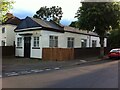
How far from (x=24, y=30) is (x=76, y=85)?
20.9 meters

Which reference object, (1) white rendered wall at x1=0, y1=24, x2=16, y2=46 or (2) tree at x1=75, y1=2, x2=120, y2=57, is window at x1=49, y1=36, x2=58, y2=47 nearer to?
(2) tree at x1=75, y1=2, x2=120, y2=57

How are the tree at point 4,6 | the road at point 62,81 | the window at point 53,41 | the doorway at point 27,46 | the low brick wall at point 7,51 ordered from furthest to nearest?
the low brick wall at point 7,51 < the doorway at point 27,46 < the window at point 53,41 < the tree at point 4,6 < the road at point 62,81

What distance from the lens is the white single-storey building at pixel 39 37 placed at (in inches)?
1106

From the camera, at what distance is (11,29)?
4141cm

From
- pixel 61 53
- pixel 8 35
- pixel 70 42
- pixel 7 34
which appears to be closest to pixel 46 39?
Result: pixel 61 53

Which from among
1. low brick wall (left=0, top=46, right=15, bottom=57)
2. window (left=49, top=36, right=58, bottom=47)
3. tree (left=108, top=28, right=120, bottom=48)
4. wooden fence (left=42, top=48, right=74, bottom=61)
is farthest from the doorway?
tree (left=108, top=28, right=120, bottom=48)

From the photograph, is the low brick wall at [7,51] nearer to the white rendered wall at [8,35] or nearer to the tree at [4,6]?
the white rendered wall at [8,35]

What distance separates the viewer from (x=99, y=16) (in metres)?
27.4

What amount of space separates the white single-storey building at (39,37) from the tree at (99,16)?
330 cm

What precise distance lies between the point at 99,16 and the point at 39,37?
7141 mm

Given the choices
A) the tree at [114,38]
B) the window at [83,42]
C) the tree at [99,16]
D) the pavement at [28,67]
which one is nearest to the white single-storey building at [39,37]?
the window at [83,42]

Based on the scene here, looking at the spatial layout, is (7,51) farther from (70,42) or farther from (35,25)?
(70,42)

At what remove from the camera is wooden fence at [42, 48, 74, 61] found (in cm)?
2559

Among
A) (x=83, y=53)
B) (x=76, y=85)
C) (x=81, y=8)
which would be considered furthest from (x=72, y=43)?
(x=76, y=85)
